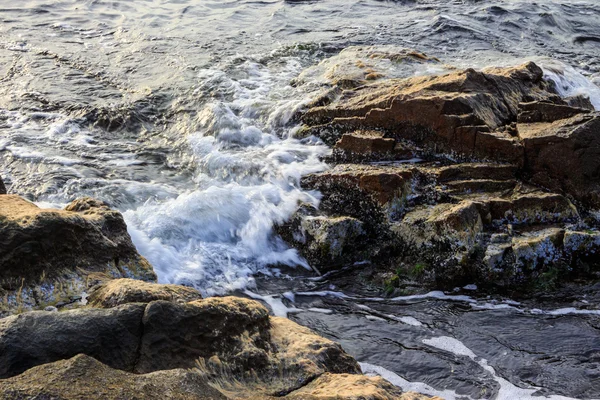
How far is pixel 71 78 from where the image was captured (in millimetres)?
13086

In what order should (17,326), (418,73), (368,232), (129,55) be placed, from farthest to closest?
(129,55) → (418,73) → (368,232) → (17,326)

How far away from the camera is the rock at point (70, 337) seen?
11.4 feet

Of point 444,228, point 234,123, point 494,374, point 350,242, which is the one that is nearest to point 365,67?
point 234,123

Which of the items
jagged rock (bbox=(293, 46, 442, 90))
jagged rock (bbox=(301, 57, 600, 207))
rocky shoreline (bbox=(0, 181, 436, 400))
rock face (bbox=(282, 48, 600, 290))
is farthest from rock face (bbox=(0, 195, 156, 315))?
jagged rock (bbox=(293, 46, 442, 90))

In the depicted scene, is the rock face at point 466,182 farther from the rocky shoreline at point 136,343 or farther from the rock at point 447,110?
the rocky shoreline at point 136,343

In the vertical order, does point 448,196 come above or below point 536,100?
below

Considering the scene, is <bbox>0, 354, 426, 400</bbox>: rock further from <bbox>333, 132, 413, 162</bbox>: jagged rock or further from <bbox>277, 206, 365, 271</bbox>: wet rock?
<bbox>333, 132, 413, 162</bbox>: jagged rock

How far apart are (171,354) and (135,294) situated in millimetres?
616

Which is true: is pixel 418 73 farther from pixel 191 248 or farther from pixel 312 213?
pixel 191 248

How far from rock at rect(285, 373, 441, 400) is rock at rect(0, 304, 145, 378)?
1.06m

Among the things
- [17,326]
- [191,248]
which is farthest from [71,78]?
[17,326]

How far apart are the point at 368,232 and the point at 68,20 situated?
12824 mm

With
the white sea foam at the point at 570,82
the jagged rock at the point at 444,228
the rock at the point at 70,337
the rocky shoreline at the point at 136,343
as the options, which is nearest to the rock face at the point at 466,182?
the jagged rock at the point at 444,228

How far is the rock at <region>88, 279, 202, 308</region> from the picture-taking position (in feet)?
13.8
